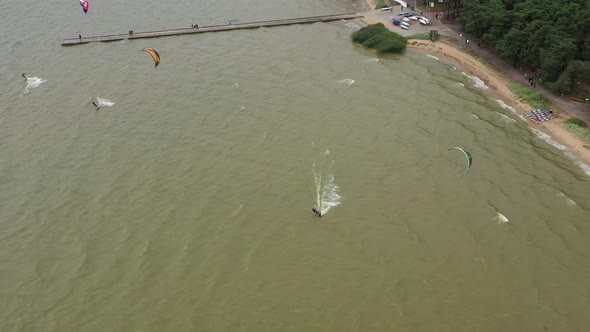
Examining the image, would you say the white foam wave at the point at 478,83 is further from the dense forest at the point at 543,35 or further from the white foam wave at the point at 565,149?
the white foam wave at the point at 565,149

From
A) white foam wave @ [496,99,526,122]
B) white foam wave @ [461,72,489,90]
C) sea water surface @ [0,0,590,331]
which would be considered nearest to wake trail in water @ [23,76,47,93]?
sea water surface @ [0,0,590,331]

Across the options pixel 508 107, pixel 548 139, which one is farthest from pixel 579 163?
pixel 508 107

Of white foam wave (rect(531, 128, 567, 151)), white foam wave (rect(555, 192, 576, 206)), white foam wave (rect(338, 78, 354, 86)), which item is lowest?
white foam wave (rect(555, 192, 576, 206))

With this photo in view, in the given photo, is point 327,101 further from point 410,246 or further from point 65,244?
point 65,244

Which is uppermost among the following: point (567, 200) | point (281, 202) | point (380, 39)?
point (380, 39)

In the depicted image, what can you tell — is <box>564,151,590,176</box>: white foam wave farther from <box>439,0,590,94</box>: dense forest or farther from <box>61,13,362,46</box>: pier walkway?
<box>61,13,362,46</box>: pier walkway

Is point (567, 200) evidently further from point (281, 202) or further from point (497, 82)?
point (281, 202)
